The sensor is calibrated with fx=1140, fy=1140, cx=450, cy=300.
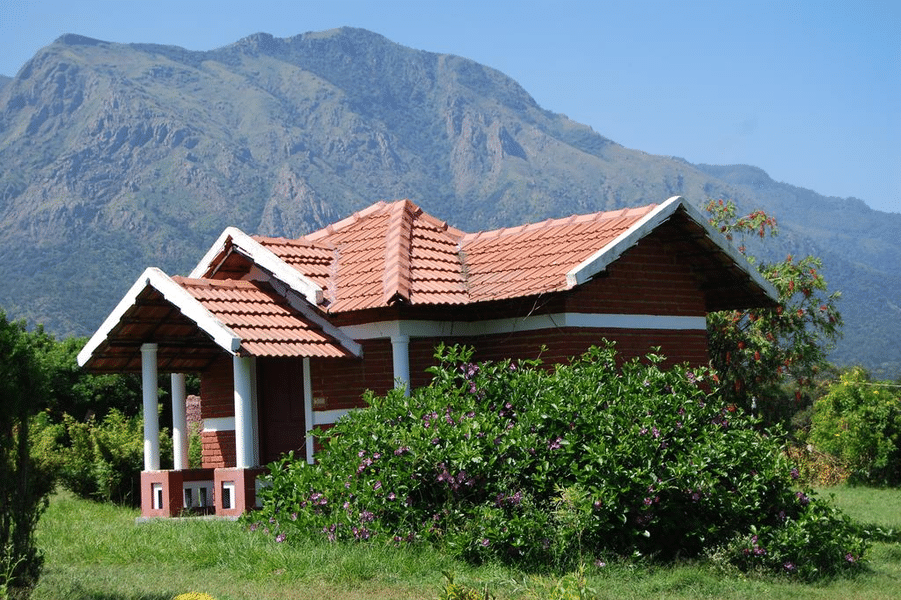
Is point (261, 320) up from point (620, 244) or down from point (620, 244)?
down

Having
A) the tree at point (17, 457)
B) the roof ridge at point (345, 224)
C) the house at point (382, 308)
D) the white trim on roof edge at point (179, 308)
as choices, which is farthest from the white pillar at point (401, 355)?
the tree at point (17, 457)

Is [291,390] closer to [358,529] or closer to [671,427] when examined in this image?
[358,529]

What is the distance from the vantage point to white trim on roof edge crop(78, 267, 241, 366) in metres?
14.7

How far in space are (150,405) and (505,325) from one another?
5.57 meters

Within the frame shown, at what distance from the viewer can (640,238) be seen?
50.0 feet

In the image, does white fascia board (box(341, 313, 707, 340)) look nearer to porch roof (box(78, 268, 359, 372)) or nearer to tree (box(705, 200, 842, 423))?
porch roof (box(78, 268, 359, 372))

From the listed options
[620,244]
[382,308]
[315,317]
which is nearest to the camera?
[620,244]

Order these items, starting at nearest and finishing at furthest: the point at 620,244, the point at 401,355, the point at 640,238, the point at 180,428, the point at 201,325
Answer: the point at 620,244, the point at 201,325, the point at 640,238, the point at 401,355, the point at 180,428

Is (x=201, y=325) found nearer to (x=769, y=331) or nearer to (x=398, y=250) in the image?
(x=398, y=250)

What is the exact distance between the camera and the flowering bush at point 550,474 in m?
11.2

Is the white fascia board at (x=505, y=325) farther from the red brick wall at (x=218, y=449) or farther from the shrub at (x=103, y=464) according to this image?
the shrub at (x=103, y=464)

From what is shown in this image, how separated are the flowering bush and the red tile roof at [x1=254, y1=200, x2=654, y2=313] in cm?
219

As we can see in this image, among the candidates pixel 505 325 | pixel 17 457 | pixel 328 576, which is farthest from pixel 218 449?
pixel 17 457

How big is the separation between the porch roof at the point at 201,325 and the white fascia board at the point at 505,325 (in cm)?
42
